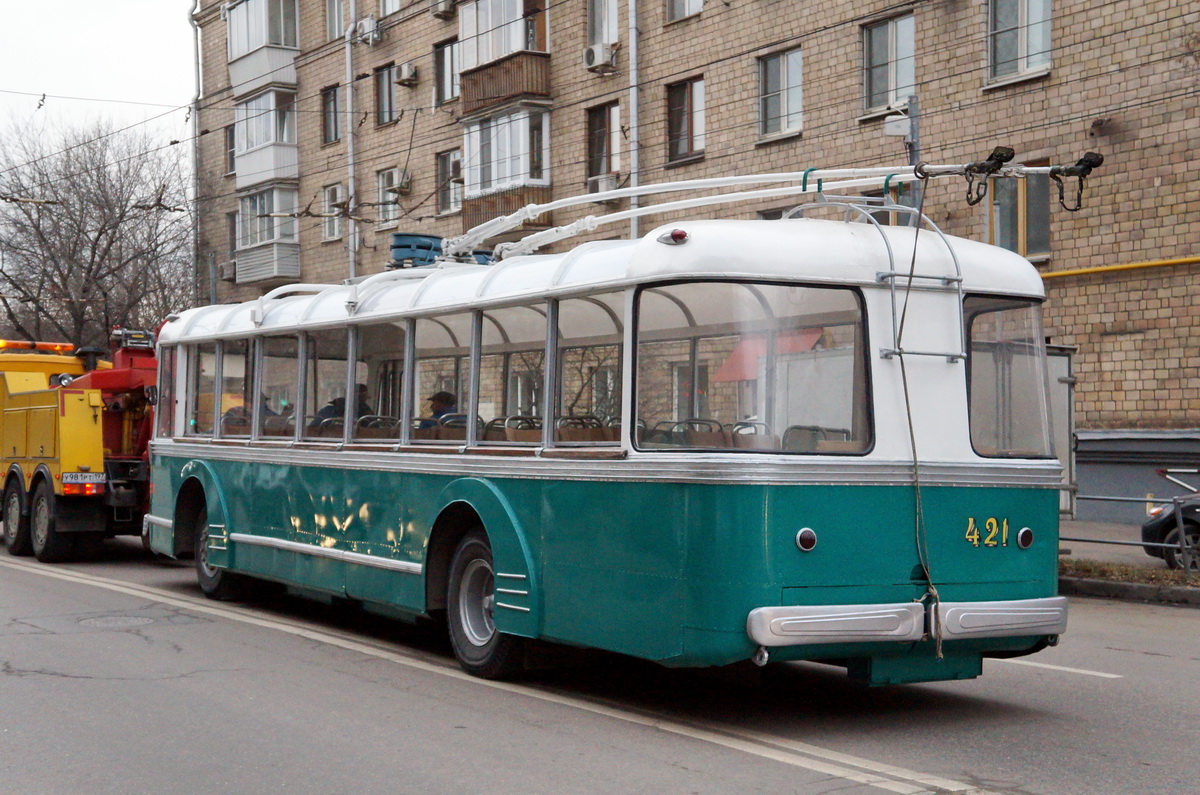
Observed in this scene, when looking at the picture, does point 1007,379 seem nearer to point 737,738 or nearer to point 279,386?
point 737,738

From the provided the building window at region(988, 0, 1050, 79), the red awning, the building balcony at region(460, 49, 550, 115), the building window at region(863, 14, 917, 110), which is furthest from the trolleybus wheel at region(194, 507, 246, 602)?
the building balcony at region(460, 49, 550, 115)

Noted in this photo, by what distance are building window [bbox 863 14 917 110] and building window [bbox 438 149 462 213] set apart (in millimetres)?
11863

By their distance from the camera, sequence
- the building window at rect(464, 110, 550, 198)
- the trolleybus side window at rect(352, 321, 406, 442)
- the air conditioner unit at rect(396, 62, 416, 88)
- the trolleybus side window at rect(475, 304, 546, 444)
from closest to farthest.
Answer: the trolleybus side window at rect(475, 304, 546, 444) < the trolleybus side window at rect(352, 321, 406, 442) < the building window at rect(464, 110, 550, 198) < the air conditioner unit at rect(396, 62, 416, 88)

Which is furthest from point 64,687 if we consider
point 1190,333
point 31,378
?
point 1190,333

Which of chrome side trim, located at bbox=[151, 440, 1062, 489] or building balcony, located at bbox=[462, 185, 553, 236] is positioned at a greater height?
building balcony, located at bbox=[462, 185, 553, 236]

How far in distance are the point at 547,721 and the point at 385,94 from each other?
3125 cm

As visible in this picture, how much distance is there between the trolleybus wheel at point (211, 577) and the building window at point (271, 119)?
92.6 feet

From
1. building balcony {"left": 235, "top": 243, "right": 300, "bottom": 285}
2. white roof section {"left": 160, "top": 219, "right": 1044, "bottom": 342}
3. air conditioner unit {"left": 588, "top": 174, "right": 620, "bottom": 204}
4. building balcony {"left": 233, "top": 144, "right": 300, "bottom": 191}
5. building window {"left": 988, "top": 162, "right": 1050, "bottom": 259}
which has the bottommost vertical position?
white roof section {"left": 160, "top": 219, "right": 1044, "bottom": 342}

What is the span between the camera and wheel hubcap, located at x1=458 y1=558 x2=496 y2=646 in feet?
29.3

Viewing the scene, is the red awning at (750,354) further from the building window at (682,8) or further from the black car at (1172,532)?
the building window at (682,8)

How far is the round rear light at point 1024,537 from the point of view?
25.2 feet

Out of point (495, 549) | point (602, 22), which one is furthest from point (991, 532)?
point (602, 22)

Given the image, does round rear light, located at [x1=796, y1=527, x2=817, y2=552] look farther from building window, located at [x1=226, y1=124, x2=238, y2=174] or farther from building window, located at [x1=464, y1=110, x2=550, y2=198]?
building window, located at [x1=226, y1=124, x2=238, y2=174]

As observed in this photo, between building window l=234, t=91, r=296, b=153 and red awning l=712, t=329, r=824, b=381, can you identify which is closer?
red awning l=712, t=329, r=824, b=381
